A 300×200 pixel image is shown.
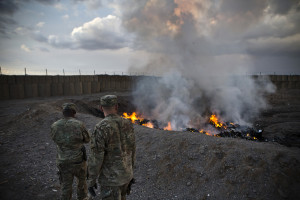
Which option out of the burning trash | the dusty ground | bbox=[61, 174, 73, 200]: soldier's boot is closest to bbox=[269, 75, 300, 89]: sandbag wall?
the burning trash

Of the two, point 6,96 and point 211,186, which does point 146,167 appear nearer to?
point 211,186

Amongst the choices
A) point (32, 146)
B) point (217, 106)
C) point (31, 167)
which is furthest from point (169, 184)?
point (217, 106)

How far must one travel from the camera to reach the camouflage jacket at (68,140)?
3105 mm

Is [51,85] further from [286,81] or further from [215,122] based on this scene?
[286,81]

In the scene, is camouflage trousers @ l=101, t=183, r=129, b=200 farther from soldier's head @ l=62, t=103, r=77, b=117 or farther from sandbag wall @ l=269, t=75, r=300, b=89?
sandbag wall @ l=269, t=75, r=300, b=89

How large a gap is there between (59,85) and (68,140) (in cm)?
1509

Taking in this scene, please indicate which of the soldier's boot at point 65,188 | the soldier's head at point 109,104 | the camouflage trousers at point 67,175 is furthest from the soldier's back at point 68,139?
the soldier's head at point 109,104

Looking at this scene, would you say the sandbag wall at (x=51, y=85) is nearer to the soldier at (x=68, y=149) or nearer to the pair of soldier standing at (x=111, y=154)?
the soldier at (x=68, y=149)

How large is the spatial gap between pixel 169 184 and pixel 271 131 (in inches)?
287

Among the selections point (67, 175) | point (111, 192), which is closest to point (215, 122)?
point (67, 175)

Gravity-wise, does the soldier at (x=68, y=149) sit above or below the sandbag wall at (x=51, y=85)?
below

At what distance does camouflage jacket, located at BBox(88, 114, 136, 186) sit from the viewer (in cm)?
228

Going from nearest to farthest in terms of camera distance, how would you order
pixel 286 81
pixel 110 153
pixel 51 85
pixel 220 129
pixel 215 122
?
pixel 110 153 → pixel 220 129 → pixel 215 122 → pixel 51 85 → pixel 286 81

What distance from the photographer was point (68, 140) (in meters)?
3.11
